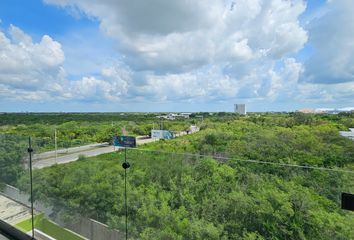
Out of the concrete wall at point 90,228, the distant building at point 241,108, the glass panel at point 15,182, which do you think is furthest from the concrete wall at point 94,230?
the distant building at point 241,108

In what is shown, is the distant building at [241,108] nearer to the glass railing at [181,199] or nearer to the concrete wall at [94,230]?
the glass railing at [181,199]

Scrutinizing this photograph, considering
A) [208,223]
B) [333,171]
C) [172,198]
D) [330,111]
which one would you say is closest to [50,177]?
[172,198]

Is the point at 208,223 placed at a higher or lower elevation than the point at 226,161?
lower

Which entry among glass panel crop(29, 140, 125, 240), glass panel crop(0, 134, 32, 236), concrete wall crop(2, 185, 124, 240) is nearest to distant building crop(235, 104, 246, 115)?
glass panel crop(0, 134, 32, 236)

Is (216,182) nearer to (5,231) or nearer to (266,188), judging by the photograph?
(266,188)

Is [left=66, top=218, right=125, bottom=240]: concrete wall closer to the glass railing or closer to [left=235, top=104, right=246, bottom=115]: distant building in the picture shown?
the glass railing

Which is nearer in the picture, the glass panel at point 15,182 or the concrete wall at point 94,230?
the concrete wall at point 94,230

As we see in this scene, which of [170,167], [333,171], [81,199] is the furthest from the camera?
[81,199]

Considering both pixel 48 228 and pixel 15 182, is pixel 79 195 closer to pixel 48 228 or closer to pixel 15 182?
pixel 48 228
